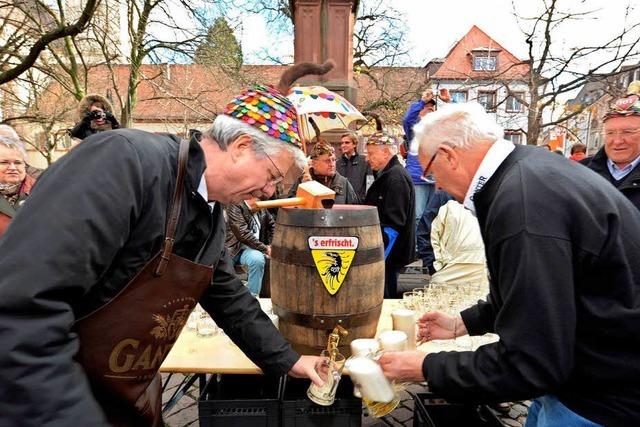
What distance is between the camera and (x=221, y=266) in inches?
70.9

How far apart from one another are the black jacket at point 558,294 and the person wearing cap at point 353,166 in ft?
16.0

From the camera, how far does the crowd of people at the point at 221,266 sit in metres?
0.96

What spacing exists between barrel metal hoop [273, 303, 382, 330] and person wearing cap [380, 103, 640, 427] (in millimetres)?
603

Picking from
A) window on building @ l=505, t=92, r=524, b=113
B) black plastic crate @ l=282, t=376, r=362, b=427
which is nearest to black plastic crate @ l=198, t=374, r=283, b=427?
black plastic crate @ l=282, t=376, r=362, b=427

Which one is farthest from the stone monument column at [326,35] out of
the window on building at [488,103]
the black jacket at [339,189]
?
the window on building at [488,103]

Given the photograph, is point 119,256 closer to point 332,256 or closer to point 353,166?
point 332,256

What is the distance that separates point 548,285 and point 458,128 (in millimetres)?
601

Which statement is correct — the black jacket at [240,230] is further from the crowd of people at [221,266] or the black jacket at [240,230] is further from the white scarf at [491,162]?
the white scarf at [491,162]

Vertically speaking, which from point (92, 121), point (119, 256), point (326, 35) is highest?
point (326, 35)

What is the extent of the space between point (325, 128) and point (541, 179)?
5.79 m

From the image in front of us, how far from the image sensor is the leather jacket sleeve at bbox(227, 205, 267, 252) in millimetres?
4867

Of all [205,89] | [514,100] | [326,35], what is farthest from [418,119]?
[514,100]

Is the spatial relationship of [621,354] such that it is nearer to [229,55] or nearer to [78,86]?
[229,55]

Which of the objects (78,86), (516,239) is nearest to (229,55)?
(78,86)
